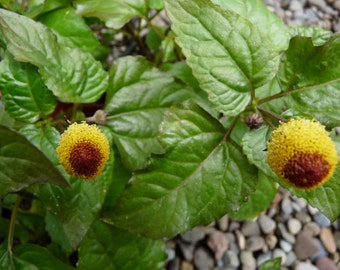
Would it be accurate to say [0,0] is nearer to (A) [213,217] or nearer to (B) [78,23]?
(B) [78,23]

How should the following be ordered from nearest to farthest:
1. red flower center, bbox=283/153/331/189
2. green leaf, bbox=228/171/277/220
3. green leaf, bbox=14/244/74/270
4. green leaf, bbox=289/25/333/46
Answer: red flower center, bbox=283/153/331/189 → green leaf, bbox=14/244/74/270 → green leaf, bbox=289/25/333/46 → green leaf, bbox=228/171/277/220

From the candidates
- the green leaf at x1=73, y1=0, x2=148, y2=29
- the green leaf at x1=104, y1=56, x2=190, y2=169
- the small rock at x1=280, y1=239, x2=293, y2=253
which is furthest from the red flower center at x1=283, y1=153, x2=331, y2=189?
the small rock at x1=280, y1=239, x2=293, y2=253

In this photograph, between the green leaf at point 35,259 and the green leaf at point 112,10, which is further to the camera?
the green leaf at point 112,10

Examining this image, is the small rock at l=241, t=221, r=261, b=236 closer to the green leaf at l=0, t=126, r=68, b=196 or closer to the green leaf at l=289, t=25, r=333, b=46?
the green leaf at l=289, t=25, r=333, b=46

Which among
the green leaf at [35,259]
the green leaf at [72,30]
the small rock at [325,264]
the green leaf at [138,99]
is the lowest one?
the small rock at [325,264]

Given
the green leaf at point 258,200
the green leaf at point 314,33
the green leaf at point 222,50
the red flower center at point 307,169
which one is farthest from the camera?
the green leaf at point 258,200

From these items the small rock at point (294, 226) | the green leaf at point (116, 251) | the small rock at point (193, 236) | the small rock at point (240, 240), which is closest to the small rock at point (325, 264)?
the small rock at point (294, 226)

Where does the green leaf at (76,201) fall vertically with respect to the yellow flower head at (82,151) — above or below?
below

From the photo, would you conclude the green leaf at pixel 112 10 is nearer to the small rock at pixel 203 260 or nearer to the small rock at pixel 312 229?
the small rock at pixel 203 260
